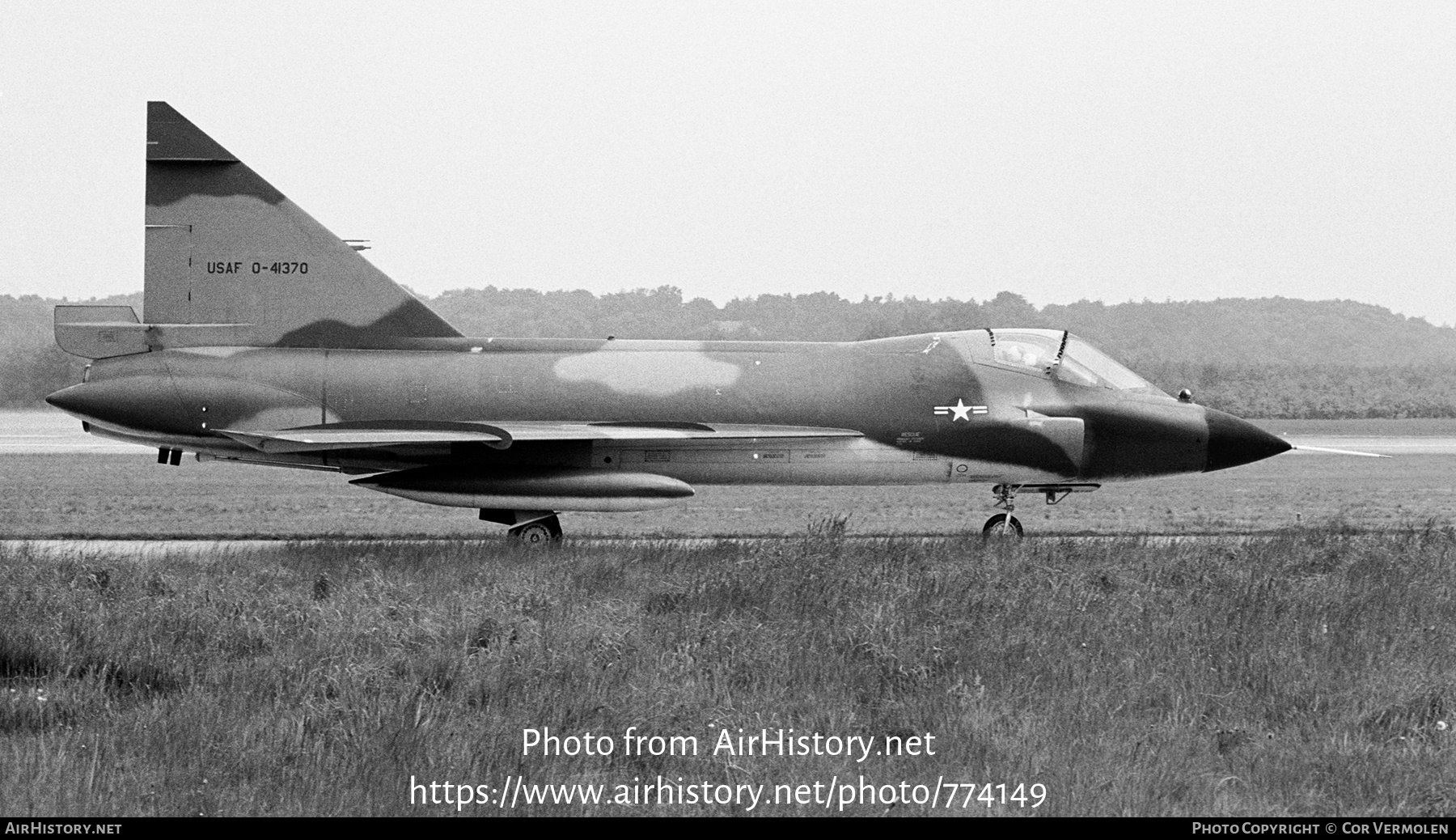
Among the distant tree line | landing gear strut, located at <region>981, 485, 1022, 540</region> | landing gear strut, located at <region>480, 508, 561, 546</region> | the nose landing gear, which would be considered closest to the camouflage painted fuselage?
the nose landing gear

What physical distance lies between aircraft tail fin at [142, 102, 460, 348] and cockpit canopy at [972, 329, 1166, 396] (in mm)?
6555

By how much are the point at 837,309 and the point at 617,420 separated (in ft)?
127

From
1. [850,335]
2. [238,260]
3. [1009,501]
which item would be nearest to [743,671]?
[1009,501]

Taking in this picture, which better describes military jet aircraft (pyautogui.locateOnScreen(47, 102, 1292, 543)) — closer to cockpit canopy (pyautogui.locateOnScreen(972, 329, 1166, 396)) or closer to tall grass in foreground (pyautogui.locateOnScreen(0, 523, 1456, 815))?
cockpit canopy (pyautogui.locateOnScreen(972, 329, 1166, 396))

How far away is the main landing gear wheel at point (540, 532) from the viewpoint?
13742 millimetres

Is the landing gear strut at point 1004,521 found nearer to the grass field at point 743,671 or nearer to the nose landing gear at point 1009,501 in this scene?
the nose landing gear at point 1009,501

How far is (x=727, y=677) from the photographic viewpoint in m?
7.73

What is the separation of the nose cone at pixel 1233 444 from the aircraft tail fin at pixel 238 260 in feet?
29.1

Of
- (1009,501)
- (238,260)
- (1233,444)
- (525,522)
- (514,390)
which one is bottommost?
(525,522)

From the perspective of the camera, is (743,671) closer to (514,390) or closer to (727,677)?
→ (727,677)

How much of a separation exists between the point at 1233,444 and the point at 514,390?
25.3 ft

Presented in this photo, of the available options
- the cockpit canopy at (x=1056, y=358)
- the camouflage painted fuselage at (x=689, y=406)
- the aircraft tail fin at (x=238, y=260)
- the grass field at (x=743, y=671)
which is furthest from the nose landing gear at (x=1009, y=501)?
the aircraft tail fin at (x=238, y=260)
